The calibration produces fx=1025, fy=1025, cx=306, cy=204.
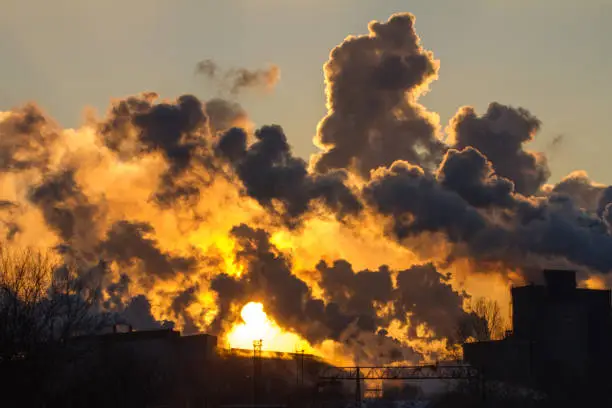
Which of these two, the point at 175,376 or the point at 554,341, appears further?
the point at 554,341

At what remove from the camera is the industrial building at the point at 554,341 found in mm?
90625

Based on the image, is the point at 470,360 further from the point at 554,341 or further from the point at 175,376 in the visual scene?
the point at 175,376

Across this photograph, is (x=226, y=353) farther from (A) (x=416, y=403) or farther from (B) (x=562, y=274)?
(B) (x=562, y=274)

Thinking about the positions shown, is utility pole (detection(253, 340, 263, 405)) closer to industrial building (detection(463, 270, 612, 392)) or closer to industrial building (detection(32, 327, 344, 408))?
industrial building (detection(32, 327, 344, 408))

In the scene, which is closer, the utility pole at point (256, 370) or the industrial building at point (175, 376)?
the industrial building at point (175, 376)

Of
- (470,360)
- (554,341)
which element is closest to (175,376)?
(470,360)

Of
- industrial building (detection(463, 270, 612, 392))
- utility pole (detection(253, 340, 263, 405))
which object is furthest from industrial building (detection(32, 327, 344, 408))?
industrial building (detection(463, 270, 612, 392))

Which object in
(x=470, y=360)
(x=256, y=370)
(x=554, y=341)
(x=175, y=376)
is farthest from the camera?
(x=470, y=360)

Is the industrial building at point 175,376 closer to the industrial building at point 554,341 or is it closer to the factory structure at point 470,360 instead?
the factory structure at point 470,360

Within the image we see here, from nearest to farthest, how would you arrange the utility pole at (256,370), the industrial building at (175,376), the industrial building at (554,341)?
the industrial building at (175,376), the utility pole at (256,370), the industrial building at (554,341)

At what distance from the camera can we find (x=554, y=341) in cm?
9262

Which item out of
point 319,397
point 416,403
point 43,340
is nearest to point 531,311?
point 416,403

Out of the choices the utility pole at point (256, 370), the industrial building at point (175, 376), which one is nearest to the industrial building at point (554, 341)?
the industrial building at point (175, 376)

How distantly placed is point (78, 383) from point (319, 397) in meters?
26.9
